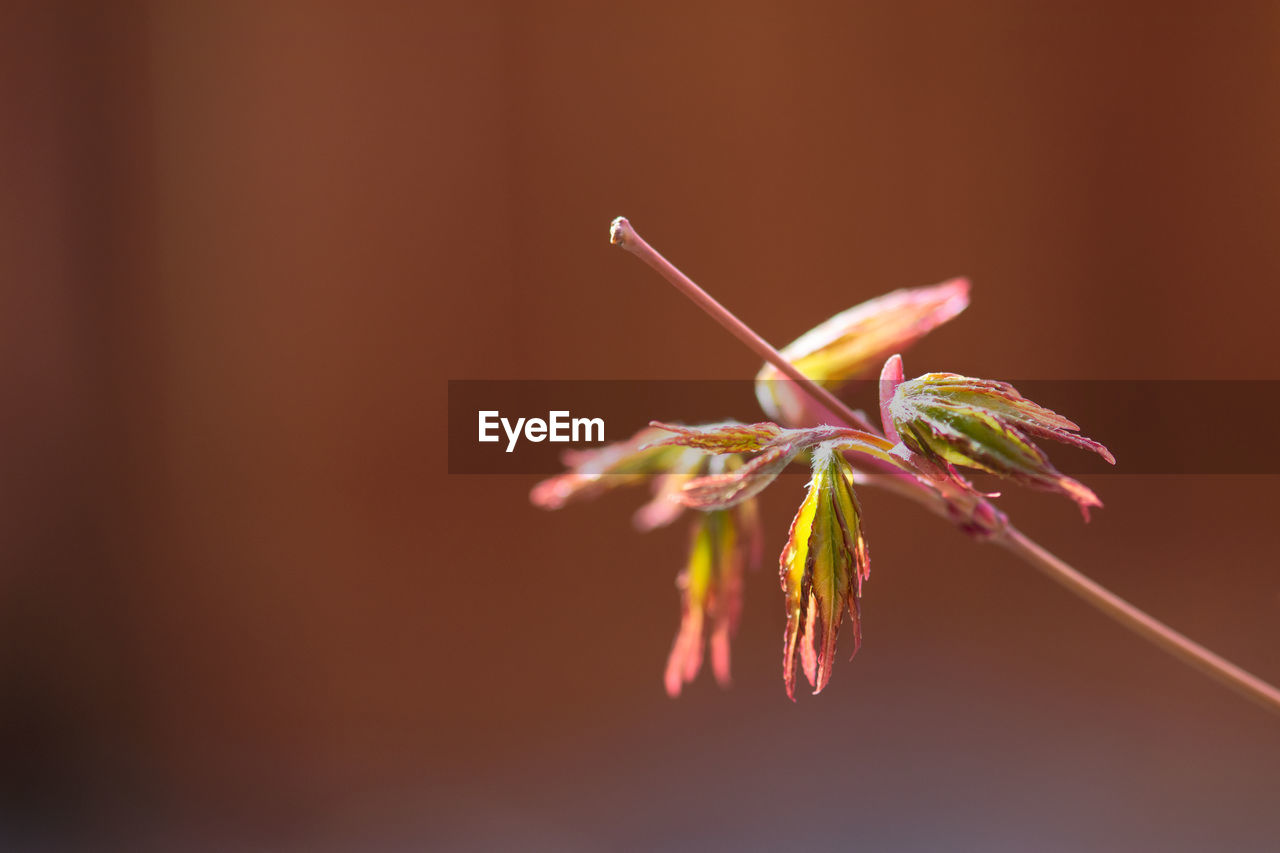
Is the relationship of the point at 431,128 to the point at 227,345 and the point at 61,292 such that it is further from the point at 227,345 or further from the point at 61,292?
the point at 61,292

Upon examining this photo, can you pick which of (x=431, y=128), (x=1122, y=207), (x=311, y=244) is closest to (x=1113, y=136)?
(x=1122, y=207)

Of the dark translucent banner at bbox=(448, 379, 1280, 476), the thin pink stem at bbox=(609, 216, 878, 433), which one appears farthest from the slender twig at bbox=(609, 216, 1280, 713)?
the dark translucent banner at bbox=(448, 379, 1280, 476)

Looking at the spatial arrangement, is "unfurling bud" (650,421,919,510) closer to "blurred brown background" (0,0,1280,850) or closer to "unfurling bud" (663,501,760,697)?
"unfurling bud" (663,501,760,697)

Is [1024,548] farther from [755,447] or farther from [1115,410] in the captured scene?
[1115,410]

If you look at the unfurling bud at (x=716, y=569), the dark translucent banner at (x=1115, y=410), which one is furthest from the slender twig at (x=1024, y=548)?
the dark translucent banner at (x=1115, y=410)

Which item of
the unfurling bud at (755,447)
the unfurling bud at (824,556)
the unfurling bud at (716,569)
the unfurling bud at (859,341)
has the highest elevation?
the unfurling bud at (859,341)

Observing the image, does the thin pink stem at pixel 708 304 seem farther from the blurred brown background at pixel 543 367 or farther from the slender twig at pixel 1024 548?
the blurred brown background at pixel 543 367
